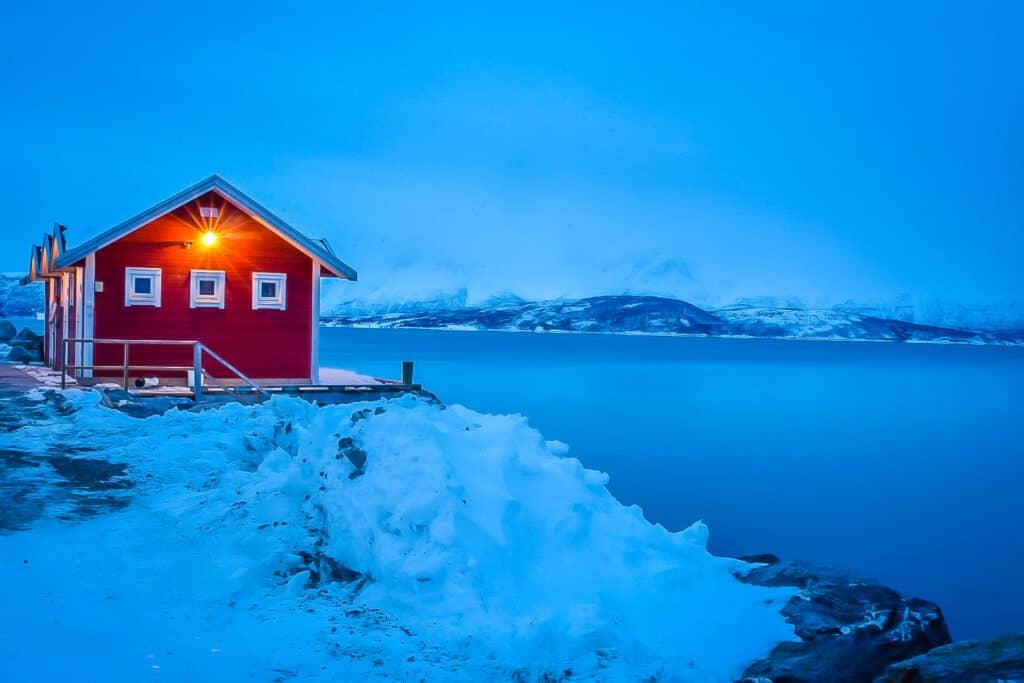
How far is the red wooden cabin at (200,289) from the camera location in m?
17.0

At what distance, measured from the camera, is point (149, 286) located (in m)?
17.5

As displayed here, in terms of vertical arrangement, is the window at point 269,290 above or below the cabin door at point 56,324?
above

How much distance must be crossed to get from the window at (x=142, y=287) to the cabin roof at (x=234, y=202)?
87 cm

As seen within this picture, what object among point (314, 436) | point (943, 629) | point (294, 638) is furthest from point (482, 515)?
point (943, 629)

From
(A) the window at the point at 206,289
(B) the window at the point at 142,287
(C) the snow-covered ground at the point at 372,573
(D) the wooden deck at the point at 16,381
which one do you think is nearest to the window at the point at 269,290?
(A) the window at the point at 206,289

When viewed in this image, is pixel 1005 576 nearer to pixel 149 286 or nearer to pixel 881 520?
pixel 881 520

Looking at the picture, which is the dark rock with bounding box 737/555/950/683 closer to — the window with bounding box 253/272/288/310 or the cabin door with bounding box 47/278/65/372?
the window with bounding box 253/272/288/310

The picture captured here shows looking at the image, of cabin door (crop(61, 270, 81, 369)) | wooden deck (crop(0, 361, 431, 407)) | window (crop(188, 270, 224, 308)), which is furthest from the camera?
cabin door (crop(61, 270, 81, 369))

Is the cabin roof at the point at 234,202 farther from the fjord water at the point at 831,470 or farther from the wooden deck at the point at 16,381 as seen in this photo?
the fjord water at the point at 831,470

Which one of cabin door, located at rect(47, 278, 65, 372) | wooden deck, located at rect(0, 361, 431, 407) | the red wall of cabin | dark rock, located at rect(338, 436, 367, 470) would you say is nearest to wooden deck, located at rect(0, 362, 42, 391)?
wooden deck, located at rect(0, 361, 431, 407)

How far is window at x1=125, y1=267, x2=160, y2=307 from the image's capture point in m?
17.3

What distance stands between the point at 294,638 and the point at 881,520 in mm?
15864

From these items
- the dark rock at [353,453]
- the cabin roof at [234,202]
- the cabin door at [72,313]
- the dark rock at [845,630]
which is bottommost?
the dark rock at [845,630]

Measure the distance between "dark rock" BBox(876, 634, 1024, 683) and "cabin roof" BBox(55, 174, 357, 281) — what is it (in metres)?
15.6
